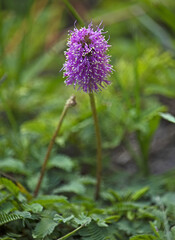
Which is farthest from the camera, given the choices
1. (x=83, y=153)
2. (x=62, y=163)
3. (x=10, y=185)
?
(x=83, y=153)

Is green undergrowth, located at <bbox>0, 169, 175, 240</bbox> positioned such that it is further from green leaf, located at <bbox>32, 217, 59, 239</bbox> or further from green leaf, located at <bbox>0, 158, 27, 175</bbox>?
green leaf, located at <bbox>0, 158, 27, 175</bbox>

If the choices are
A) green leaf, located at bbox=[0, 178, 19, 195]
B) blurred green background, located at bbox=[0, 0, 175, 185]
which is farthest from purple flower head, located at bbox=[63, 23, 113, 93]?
green leaf, located at bbox=[0, 178, 19, 195]

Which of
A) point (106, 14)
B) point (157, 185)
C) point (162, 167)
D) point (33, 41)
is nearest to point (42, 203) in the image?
point (157, 185)

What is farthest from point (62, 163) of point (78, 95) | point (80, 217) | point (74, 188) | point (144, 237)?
point (78, 95)

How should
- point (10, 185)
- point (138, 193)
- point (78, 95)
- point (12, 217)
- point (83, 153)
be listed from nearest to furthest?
point (12, 217) → point (10, 185) → point (138, 193) → point (83, 153) → point (78, 95)

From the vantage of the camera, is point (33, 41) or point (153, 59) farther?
point (33, 41)

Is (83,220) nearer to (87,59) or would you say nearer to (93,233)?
(93,233)

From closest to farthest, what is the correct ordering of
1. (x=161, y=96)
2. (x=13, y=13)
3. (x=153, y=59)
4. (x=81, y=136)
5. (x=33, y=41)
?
(x=81, y=136) → (x=153, y=59) → (x=161, y=96) → (x=33, y=41) → (x=13, y=13)

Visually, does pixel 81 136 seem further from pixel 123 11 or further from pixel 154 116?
pixel 123 11

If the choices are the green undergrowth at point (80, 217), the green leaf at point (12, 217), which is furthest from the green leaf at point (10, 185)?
the green leaf at point (12, 217)
